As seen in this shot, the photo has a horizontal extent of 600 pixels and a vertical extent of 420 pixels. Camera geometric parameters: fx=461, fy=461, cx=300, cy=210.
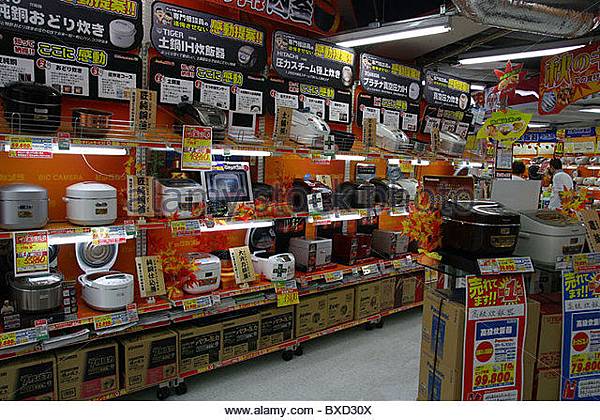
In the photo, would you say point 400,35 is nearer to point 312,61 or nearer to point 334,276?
point 312,61

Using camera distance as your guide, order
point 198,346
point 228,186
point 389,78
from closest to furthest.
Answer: point 198,346, point 228,186, point 389,78

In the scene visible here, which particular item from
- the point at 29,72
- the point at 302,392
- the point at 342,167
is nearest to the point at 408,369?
the point at 302,392

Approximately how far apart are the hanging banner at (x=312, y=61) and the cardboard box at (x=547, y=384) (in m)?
3.01

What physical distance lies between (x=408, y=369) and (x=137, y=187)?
2.48 m

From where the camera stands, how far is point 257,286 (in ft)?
11.7

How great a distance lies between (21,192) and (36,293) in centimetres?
56

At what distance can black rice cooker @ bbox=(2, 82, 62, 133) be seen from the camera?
2461 mm

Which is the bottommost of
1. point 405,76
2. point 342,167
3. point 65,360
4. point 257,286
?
point 65,360

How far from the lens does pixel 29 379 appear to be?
2580 mm

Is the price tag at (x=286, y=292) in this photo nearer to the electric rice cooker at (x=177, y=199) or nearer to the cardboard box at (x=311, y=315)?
the cardboard box at (x=311, y=315)

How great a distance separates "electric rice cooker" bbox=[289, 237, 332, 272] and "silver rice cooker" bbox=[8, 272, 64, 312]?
6.40ft

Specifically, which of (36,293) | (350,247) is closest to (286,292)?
(350,247)

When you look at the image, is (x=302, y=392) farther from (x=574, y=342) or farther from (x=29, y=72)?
(x=29, y=72)

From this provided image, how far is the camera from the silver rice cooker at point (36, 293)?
2.55 meters
